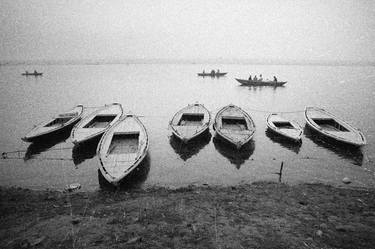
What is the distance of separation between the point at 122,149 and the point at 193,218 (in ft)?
27.4

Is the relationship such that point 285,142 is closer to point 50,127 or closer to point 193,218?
point 193,218

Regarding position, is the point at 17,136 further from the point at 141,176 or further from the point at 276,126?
the point at 276,126

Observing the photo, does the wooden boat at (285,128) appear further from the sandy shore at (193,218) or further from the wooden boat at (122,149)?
the wooden boat at (122,149)

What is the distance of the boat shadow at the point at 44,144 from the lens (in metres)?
16.9

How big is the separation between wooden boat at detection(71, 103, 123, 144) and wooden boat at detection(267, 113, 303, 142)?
14557 mm

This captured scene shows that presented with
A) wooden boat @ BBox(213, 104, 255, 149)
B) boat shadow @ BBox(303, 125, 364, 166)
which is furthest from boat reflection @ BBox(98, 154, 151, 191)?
boat shadow @ BBox(303, 125, 364, 166)

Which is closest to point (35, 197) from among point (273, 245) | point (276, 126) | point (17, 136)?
point (273, 245)

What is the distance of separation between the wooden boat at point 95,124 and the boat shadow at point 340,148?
18210 millimetres

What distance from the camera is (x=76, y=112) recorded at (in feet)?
77.0

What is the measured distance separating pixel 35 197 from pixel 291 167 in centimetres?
1505

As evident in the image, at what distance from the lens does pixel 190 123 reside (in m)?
20.4

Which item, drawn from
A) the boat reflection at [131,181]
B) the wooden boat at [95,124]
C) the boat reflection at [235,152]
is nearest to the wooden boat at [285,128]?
the boat reflection at [235,152]

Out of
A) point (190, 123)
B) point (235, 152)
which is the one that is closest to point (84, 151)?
point (190, 123)

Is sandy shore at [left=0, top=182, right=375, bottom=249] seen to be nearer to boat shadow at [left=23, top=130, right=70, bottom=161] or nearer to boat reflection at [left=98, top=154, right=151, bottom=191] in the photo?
boat reflection at [left=98, top=154, right=151, bottom=191]
